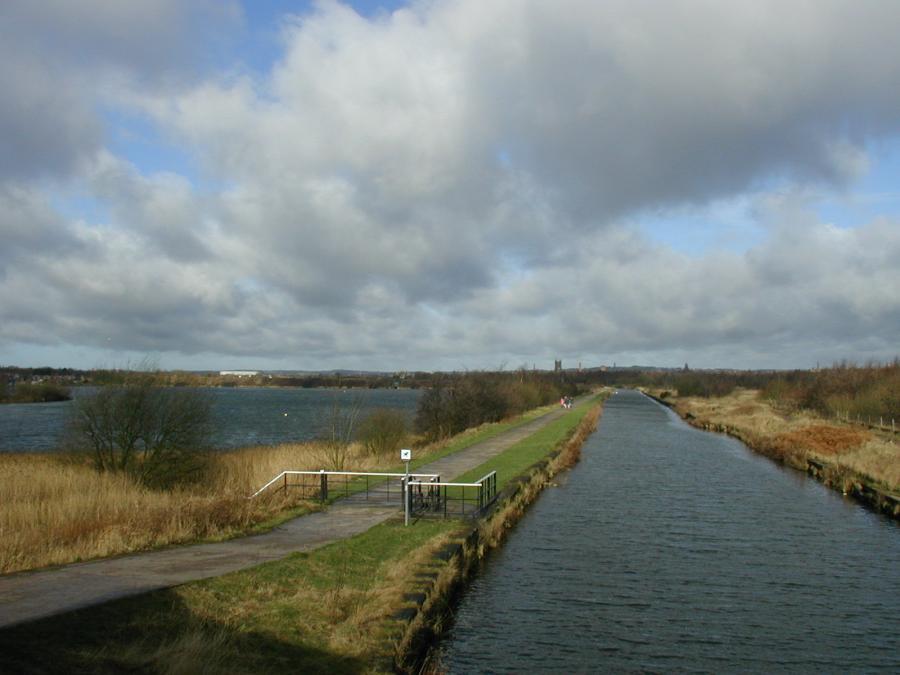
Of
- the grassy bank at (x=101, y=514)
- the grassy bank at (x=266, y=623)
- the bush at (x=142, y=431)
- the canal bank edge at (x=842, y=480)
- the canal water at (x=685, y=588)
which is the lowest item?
the canal water at (x=685, y=588)

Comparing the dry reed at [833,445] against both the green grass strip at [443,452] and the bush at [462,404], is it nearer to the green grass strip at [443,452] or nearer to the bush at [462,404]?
the green grass strip at [443,452]

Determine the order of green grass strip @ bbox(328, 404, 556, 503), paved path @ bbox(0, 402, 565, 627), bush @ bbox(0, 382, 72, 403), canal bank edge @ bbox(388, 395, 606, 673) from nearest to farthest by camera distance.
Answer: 1. paved path @ bbox(0, 402, 565, 627)
2. canal bank edge @ bbox(388, 395, 606, 673)
3. green grass strip @ bbox(328, 404, 556, 503)
4. bush @ bbox(0, 382, 72, 403)

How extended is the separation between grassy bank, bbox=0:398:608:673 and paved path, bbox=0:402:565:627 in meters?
0.43

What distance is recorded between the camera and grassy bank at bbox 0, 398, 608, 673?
7.93 meters

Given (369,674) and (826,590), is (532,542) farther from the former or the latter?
(369,674)

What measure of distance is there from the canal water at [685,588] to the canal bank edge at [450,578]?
0.31 metres

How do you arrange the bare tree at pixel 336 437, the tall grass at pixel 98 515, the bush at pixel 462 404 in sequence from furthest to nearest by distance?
the bush at pixel 462 404
the bare tree at pixel 336 437
the tall grass at pixel 98 515

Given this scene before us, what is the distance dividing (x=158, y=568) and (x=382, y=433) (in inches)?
988

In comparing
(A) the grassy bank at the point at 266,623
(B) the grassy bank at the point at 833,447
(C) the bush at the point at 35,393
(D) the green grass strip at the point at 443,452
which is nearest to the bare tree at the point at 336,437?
(D) the green grass strip at the point at 443,452

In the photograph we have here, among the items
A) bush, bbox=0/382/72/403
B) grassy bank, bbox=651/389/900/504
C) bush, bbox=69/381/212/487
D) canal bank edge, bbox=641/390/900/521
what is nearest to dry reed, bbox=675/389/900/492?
grassy bank, bbox=651/389/900/504

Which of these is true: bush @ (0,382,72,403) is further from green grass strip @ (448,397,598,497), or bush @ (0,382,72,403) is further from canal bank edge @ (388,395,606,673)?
canal bank edge @ (388,395,606,673)

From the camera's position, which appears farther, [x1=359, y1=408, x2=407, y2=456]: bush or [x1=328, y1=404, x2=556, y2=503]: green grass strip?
[x1=359, y1=408, x2=407, y2=456]: bush

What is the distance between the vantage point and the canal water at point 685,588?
11539mm

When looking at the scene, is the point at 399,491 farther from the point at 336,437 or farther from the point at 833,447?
the point at 833,447
